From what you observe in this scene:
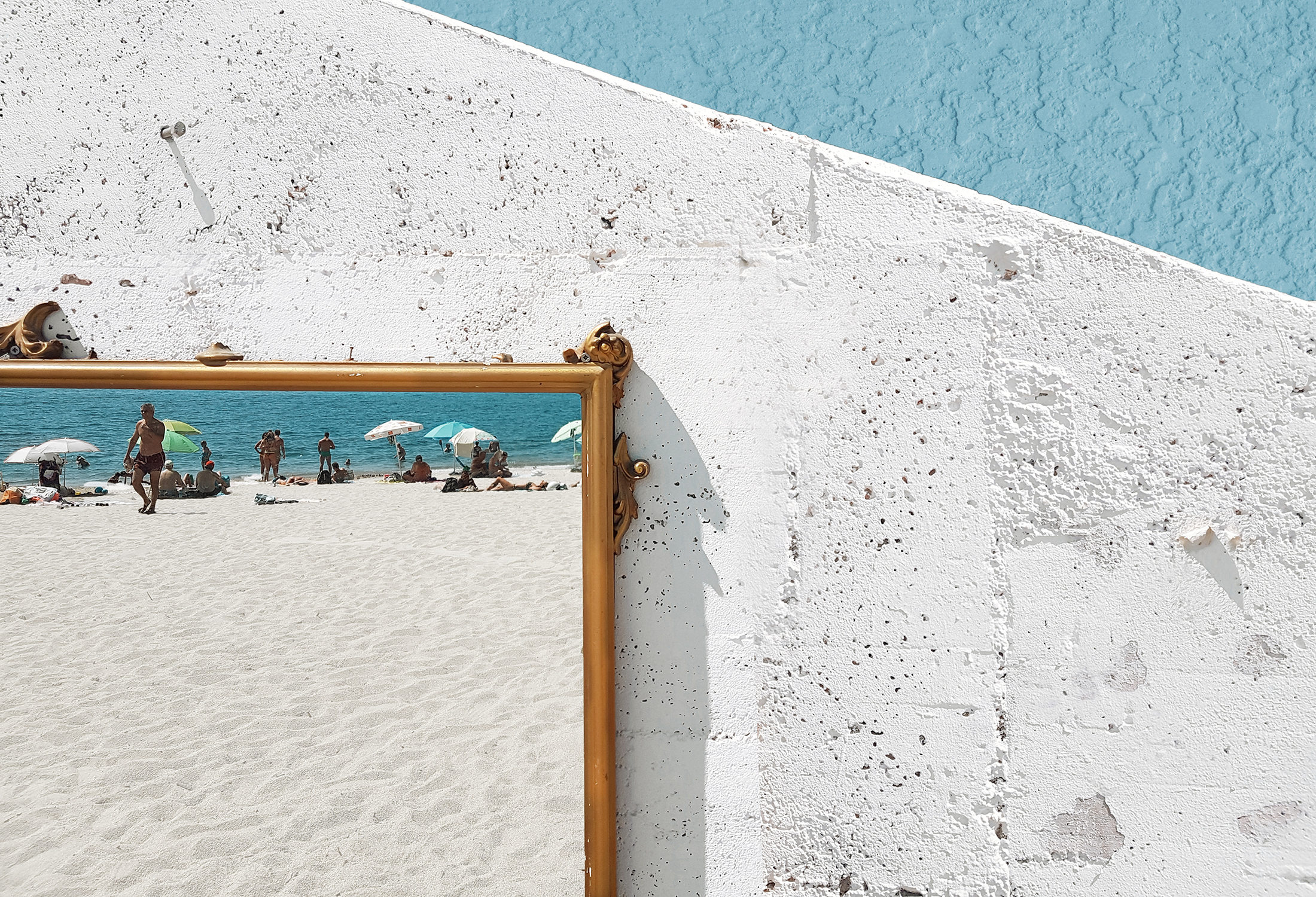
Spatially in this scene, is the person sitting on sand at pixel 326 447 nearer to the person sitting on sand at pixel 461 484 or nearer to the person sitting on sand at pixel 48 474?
the person sitting on sand at pixel 461 484

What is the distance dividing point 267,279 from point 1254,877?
89.8 inches

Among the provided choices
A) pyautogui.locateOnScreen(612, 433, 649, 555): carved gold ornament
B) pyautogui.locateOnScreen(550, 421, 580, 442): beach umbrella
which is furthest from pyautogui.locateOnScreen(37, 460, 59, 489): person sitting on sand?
pyautogui.locateOnScreen(612, 433, 649, 555): carved gold ornament

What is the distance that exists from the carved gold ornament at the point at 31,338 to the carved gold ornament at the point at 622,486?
1.14 meters

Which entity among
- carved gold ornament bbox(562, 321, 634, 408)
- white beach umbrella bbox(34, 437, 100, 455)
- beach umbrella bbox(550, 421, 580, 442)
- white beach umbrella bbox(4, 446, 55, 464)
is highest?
carved gold ornament bbox(562, 321, 634, 408)

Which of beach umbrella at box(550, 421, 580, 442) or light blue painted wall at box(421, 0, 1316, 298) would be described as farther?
light blue painted wall at box(421, 0, 1316, 298)

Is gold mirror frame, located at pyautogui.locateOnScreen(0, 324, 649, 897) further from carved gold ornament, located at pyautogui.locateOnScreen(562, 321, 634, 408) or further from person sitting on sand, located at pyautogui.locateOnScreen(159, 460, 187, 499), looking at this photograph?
person sitting on sand, located at pyautogui.locateOnScreen(159, 460, 187, 499)

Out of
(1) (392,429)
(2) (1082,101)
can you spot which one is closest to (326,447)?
(1) (392,429)

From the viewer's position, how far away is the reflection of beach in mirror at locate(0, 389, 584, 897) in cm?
126

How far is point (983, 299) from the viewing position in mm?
1296

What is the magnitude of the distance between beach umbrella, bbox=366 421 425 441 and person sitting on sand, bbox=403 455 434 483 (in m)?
0.06

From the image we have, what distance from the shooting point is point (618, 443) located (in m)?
1.30

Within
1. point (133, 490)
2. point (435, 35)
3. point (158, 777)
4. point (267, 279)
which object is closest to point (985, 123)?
point (435, 35)

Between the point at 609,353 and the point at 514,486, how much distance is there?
0.32m

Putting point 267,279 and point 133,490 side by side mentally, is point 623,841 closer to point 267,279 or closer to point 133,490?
point 133,490
